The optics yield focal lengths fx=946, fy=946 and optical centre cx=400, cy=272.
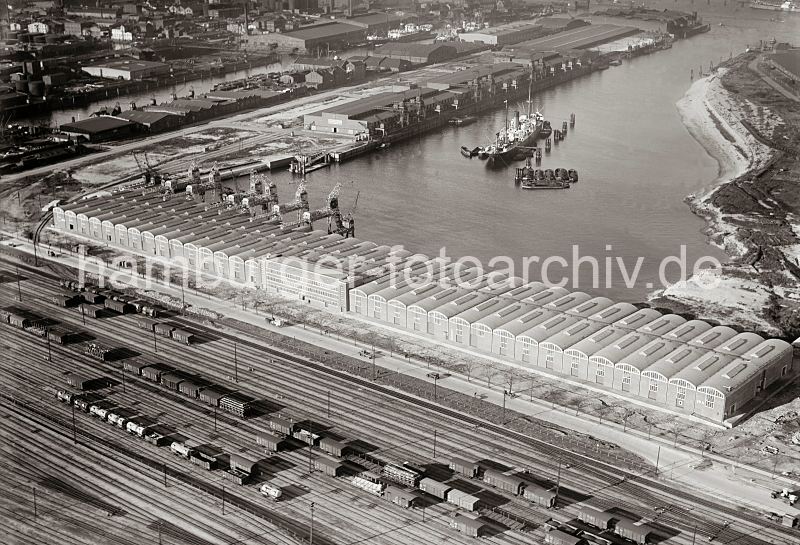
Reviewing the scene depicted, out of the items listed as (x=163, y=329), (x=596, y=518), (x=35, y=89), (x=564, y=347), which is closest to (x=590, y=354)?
(x=564, y=347)

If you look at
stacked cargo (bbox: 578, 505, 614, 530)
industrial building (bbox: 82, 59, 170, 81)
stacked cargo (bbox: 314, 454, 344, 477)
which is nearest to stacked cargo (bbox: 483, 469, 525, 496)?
stacked cargo (bbox: 578, 505, 614, 530)

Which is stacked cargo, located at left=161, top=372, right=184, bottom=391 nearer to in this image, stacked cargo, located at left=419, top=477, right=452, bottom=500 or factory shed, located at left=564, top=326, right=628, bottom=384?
stacked cargo, located at left=419, top=477, right=452, bottom=500

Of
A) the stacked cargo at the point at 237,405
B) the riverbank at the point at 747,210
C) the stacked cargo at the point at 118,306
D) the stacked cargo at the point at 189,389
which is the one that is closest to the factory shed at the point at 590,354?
the riverbank at the point at 747,210

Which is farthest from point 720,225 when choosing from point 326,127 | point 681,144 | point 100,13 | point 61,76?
point 100,13

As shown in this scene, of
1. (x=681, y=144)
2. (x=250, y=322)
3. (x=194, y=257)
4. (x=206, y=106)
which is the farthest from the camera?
(x=206, y=106)

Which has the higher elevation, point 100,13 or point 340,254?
point 100,13

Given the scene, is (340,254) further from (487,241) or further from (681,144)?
(681,144)

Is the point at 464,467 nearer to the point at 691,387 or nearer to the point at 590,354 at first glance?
the point at 590,354

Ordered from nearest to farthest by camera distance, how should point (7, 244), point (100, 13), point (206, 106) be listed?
point (7, 244) → point (206, 106) → point (100, 13)
